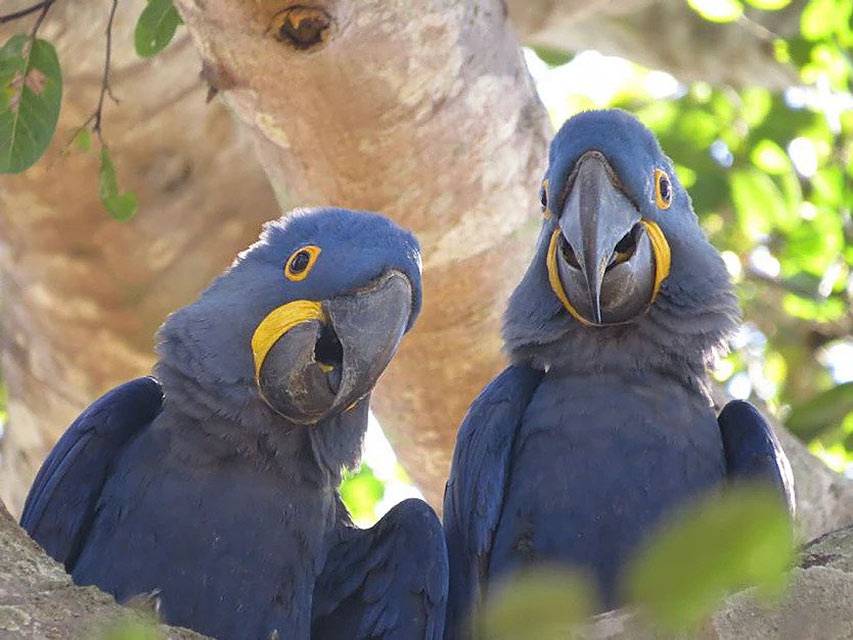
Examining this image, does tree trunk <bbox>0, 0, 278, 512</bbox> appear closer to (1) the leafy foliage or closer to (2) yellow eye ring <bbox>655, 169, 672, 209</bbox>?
(2) yellow eye ring <bbox>655, 169, 672, 209</bbox>

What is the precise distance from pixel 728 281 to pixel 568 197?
499 millimetres

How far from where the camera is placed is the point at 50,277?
468 centimetres

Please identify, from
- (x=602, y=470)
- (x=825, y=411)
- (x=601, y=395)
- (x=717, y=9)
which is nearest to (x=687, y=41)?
(x=717, y=9)

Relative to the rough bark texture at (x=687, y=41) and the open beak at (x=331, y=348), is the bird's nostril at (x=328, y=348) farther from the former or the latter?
the rough bark texture at (x=687, y=41)

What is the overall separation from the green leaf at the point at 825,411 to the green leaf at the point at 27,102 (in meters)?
2.82

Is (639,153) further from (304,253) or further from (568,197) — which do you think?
(304,253)

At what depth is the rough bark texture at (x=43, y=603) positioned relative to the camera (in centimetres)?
156

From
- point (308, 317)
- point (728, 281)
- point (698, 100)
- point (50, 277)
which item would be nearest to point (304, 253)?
point (308, 317)

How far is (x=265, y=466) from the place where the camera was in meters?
2.86

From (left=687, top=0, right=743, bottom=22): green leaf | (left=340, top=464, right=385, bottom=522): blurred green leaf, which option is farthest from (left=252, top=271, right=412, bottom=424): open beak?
(left=340, top=464, right=385, bottom=522): blurred green leaf

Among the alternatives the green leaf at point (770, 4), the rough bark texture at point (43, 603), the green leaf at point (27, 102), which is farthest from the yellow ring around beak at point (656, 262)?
the green leaf at point (770, 4)

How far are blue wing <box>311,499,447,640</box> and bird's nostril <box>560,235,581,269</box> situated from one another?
63cm

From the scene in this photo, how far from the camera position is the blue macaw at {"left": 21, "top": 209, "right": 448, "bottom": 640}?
2727mm

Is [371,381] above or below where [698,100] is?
above
